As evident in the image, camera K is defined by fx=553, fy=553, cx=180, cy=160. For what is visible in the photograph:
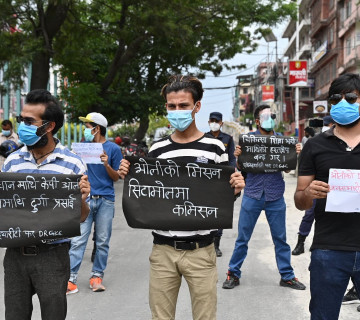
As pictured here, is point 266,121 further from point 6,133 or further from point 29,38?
point 29,38

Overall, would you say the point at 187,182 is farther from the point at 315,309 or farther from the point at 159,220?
Result: the point at 315,309

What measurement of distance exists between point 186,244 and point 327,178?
1.02m

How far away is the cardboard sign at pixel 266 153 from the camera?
6.56 meters

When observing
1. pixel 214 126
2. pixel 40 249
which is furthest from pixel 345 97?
pixel 214 126

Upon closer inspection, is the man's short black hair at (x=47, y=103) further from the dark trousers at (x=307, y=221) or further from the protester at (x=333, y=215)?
the dark trousers at (x=307, y=221)

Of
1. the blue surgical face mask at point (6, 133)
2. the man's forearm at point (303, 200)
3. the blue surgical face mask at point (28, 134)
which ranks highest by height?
the blue surgical face mask at point (28, 134)

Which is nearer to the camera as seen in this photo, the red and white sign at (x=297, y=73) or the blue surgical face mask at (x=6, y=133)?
the blue surgical face mask at (x=6, y=133)

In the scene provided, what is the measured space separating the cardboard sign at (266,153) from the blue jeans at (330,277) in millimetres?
3038

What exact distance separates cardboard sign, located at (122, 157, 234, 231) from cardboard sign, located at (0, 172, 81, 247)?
0.41 metres

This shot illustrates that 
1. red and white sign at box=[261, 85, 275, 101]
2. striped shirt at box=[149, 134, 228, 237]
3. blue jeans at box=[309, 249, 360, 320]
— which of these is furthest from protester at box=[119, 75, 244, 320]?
red and white sign at box=[261, 85, 275, 101]

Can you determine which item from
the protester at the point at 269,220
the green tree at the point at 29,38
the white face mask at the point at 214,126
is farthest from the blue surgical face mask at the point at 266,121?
the green tree at the point at 29,38

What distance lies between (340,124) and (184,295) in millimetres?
3227

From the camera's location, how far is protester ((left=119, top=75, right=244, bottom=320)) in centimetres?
370

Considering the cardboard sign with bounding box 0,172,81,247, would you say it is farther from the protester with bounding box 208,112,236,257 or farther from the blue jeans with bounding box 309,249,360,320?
the protester with bounding box 208,112,236,257
